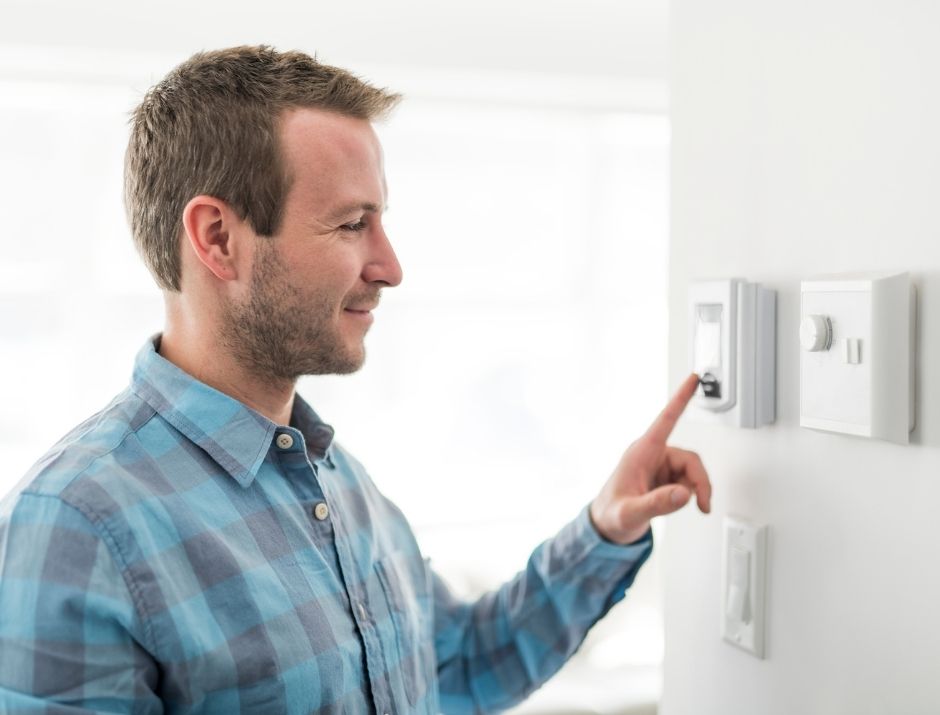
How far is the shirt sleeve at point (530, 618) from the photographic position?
1052mm

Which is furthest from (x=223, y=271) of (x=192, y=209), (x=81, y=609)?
(x=81, y=609)

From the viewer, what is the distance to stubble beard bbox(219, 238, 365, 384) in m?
0.95

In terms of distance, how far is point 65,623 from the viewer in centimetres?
72

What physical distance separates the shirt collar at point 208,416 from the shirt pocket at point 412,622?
21 cm

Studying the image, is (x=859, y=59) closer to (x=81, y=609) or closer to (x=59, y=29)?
(x=81, y=609)

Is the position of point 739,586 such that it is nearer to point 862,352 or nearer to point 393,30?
point 862,352

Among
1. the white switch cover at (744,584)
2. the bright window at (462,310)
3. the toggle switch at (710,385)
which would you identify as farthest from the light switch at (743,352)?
the bright window at (462,310)

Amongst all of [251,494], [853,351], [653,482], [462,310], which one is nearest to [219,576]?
[251,494]

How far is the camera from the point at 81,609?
2.36 feet

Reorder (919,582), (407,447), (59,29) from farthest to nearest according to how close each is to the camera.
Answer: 1. (407,447)
2. (59,29)
3. (919,582)

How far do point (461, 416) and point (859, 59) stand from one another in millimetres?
2218

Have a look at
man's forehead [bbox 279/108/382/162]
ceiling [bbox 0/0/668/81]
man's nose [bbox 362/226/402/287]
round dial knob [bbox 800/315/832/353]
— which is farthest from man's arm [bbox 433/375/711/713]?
ceiling [bbox 0/0/668/81]

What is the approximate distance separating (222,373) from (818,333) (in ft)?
1.87

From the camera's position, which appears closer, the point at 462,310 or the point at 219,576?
the point at 219,576
